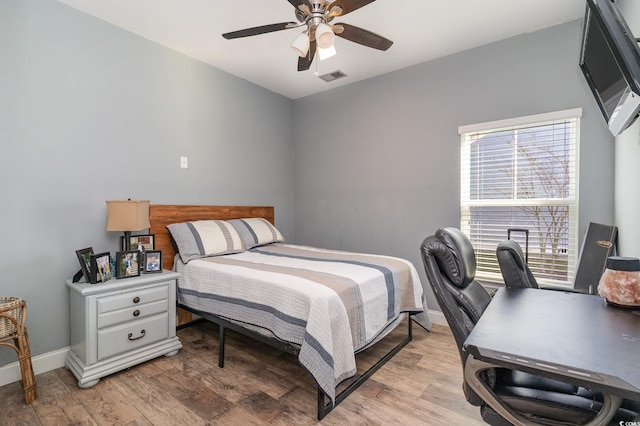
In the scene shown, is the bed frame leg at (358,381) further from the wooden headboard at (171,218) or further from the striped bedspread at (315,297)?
the wooden headboard at (171,218)

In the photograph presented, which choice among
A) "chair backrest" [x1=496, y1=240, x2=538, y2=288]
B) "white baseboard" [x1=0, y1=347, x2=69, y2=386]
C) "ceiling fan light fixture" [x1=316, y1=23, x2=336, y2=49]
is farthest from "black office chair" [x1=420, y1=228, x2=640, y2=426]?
"white baseboard" [x1=0, y1=347, x2=69, y2=386]

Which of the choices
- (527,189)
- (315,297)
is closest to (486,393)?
(315,297)

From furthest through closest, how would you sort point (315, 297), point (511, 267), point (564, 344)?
point (315, 297), point (511, 267), point (564, 344)

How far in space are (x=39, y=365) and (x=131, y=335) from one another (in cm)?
69

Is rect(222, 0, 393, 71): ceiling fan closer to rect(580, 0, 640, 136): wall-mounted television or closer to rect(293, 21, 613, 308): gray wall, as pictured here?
rect(580, 0, 640, 136): wall-mounted television

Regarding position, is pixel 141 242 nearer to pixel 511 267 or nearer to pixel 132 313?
pixel 132 313

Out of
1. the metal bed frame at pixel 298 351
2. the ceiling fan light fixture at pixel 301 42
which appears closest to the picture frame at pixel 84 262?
the metal bed frame at pixel 298 351

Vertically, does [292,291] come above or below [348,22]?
below

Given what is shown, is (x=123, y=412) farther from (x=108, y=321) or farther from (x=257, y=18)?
(x=257, y=18)

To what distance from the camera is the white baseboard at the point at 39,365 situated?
2.10m

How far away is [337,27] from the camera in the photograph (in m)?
2.04

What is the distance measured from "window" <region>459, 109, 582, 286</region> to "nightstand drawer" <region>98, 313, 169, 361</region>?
2.90m

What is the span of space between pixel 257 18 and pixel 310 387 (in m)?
2.86

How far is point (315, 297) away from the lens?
1773 mm
